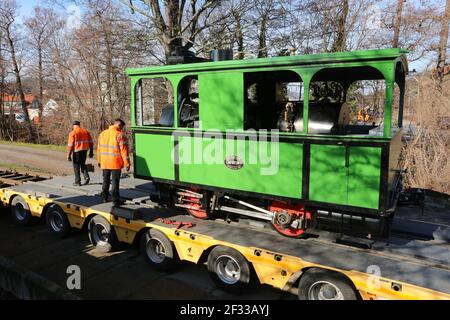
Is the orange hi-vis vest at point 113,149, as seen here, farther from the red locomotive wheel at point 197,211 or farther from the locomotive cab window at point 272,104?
the locomotive cab window at point 272,104

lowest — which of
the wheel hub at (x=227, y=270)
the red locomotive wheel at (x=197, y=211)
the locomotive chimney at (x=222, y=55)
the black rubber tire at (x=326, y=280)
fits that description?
the wheel hub at (x=227, y=270)

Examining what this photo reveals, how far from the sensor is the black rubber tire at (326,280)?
4086 millimetres

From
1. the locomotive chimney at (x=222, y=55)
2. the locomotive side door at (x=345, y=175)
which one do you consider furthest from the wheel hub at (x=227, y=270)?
the locomotive chimney at (x=222, y=55)

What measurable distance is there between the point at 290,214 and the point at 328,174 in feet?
3.08

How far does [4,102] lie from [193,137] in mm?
31656

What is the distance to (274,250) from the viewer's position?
470 centimetres

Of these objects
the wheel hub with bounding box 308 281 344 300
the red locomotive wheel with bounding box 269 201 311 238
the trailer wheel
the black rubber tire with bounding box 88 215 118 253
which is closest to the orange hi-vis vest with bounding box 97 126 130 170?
the black rubber tire with bounding box 88 215 118 253

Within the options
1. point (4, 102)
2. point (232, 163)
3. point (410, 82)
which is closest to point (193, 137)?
point (232, 163)

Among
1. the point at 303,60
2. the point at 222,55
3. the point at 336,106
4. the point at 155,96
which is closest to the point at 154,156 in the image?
the point at 222,55

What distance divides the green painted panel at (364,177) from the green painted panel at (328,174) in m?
0.09

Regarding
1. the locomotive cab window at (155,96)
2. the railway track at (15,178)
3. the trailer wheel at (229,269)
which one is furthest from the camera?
the locomotive cab window at (155,96)

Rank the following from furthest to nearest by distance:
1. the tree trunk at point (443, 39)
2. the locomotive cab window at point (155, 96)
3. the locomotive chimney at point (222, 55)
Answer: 1. the locomotive cab window at point (155, 96)
2. the tree trunk at point (443, 39)
3. the locomotive chimney at point (222, 55)

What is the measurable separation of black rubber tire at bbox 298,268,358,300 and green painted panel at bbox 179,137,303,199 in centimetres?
105
